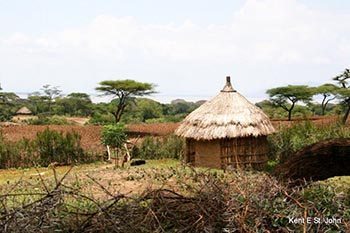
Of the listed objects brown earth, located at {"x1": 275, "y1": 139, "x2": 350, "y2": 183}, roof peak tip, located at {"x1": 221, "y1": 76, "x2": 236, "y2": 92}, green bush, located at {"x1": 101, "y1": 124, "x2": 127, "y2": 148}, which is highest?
roof peak tip, located at {"x1": 221, "y1": 76, "x2": 236, "y2": 92}

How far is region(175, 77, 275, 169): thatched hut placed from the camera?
1421 cm

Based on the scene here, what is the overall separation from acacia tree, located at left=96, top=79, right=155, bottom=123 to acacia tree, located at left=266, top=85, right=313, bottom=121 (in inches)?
243

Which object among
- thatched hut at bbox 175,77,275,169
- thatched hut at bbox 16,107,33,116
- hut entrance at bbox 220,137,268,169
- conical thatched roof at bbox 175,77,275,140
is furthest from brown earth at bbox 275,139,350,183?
thatched hut at bbox 16,107,33,116

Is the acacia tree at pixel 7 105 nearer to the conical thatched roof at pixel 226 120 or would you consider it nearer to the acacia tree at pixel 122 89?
the acacia tree at pixel 122 89

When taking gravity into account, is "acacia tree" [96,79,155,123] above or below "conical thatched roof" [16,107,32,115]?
above

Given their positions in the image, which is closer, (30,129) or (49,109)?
(30,129)

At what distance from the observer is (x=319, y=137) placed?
1516cm

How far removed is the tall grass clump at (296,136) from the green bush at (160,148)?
9.92ft

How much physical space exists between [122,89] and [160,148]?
31.9 ft

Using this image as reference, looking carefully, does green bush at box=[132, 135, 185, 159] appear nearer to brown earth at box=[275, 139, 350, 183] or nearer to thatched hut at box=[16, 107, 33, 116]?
brown earth at box=[275, 139, 350, 183]

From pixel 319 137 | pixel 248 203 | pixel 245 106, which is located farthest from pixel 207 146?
pixel 248 203

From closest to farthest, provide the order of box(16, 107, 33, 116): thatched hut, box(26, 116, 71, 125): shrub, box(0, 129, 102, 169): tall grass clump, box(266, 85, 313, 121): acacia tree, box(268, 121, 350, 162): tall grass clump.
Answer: box(268, 121, 350, 162): tall grass clump → box(0, 129, 102, 169): tall grass clump → box(26, 116, 71, 125): shrub → box(266, 85, 313, 121): acacia tree → box(16, 107, 33, 116): thatched hut

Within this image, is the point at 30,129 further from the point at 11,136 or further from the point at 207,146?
the point at 207,146

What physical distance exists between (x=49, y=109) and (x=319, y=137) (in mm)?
20546
